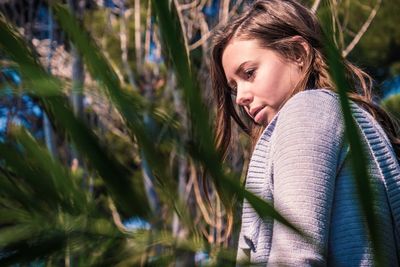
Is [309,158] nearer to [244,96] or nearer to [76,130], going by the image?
[244,96]

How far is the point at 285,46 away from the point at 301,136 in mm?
459

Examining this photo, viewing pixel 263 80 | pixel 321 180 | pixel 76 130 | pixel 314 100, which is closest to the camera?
pixel 76 130

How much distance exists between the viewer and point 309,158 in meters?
0.86

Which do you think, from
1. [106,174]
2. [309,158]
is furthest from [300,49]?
[106,174]

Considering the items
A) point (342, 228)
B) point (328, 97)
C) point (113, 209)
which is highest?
point (113, 209)

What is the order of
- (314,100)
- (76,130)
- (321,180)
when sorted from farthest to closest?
(314,100) < (321,180) < (76,130)

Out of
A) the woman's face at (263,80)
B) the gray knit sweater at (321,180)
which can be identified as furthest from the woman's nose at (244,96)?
the gray knit sweater at (321,180)

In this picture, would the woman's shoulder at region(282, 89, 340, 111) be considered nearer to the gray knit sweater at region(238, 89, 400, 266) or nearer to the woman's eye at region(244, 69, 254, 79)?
the gray knit sweater at region(238, 89, 400, 266)

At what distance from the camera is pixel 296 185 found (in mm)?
811

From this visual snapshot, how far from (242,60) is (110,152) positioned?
1130 mm

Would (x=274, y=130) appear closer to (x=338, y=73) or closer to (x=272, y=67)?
(x=272, y=67)

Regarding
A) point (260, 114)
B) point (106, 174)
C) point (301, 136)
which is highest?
point (106, 174)

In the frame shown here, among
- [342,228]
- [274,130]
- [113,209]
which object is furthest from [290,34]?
[113,209]

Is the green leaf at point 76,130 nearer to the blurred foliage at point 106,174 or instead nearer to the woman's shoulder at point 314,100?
the blurred foliage at point 106,174
